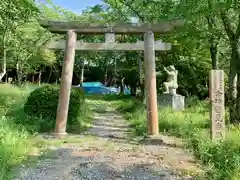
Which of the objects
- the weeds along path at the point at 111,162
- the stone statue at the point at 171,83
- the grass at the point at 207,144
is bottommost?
the weeds along path at the point at 111,162

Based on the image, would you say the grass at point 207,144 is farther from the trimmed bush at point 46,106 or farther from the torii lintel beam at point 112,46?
the torii lintel beam at point 112,46

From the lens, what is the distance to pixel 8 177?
6.19 metres

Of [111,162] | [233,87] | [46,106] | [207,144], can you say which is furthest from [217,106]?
[46,106]

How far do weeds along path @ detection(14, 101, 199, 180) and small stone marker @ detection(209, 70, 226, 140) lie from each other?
94 cm

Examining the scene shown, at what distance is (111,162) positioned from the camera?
7719 millimetres

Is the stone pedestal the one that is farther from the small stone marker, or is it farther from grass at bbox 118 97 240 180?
the small stone marker

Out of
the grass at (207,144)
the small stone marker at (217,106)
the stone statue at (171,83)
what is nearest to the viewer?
the grass at (207,144)

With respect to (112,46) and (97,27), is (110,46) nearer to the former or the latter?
(112,46)

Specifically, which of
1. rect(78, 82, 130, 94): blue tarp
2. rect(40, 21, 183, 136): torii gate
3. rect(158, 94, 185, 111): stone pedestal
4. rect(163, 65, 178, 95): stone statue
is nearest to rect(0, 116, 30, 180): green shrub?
rect(40, 21, 183, 136): torii gate

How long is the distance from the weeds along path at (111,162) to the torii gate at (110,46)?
855 mm

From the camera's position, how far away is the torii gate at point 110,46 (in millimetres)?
10906

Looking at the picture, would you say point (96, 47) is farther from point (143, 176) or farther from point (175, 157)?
point (143, 176)

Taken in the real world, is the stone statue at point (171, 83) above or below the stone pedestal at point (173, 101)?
above

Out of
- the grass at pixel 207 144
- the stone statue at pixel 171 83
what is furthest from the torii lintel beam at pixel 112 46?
the stone statue at pixel 171 83
